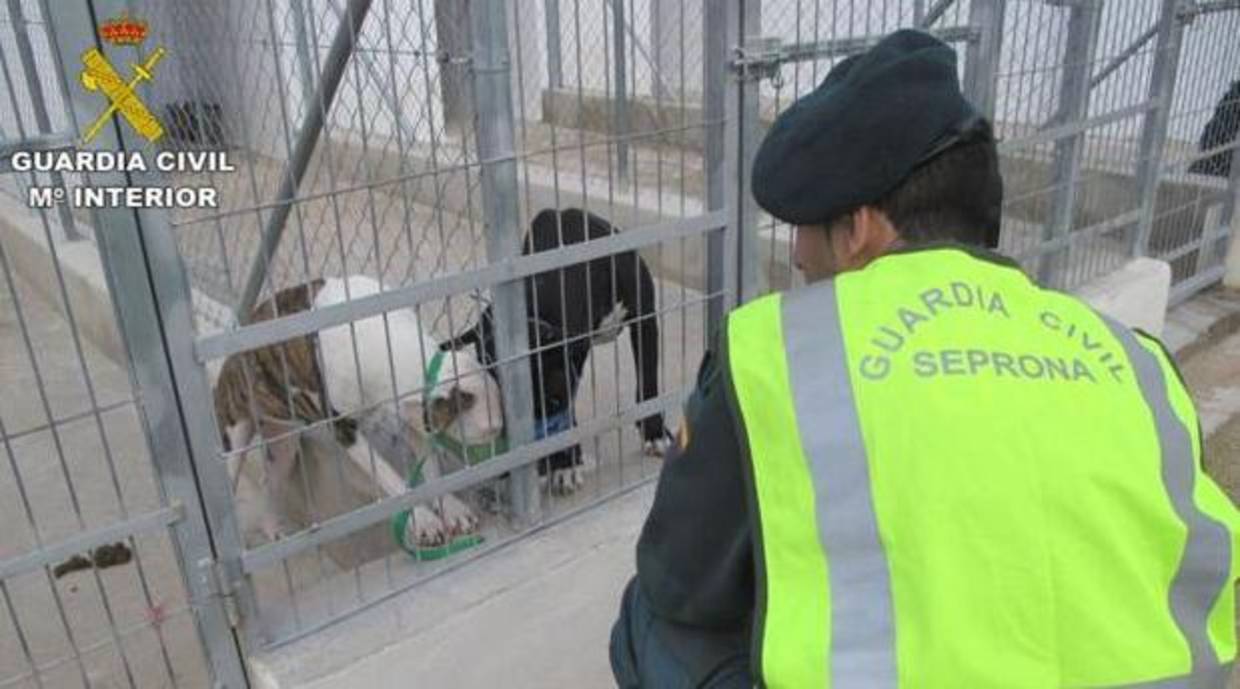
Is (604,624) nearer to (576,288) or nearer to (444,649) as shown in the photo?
(444,649)

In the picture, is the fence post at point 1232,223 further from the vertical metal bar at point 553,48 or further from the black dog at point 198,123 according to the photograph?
the black dog at point 198,123

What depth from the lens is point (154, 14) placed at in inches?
89.1

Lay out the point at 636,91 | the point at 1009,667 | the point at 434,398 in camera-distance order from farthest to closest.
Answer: the point at 636,91 → the point at 434,398 → the point at 1009,667

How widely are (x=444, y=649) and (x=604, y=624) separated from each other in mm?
506

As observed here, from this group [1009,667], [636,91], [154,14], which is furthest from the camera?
[636,91]

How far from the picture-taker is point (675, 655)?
1.40m

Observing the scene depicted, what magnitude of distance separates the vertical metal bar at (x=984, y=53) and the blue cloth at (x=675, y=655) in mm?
2450

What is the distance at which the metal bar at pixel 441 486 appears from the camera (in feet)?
7.15

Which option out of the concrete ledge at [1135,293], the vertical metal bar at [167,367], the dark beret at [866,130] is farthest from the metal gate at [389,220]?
the dark beret at [866,130]

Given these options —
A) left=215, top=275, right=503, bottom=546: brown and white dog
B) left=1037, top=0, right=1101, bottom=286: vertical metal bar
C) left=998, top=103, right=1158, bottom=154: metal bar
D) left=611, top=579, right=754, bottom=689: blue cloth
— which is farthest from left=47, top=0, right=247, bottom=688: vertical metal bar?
left=1037, top=0, right=1101, bottom=286: vertical metal bar

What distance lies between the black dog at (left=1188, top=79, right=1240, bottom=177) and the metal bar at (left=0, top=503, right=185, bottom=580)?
494cm

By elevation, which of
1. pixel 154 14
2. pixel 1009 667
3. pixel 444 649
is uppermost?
pixel 154 14

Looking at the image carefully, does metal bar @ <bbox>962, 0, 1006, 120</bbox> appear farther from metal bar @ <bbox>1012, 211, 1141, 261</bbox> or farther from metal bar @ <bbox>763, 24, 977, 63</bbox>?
metal bar @ <bbox>1012, 211, 1141, 261</bbox>

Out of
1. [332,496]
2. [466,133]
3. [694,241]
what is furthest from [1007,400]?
[694,241]
